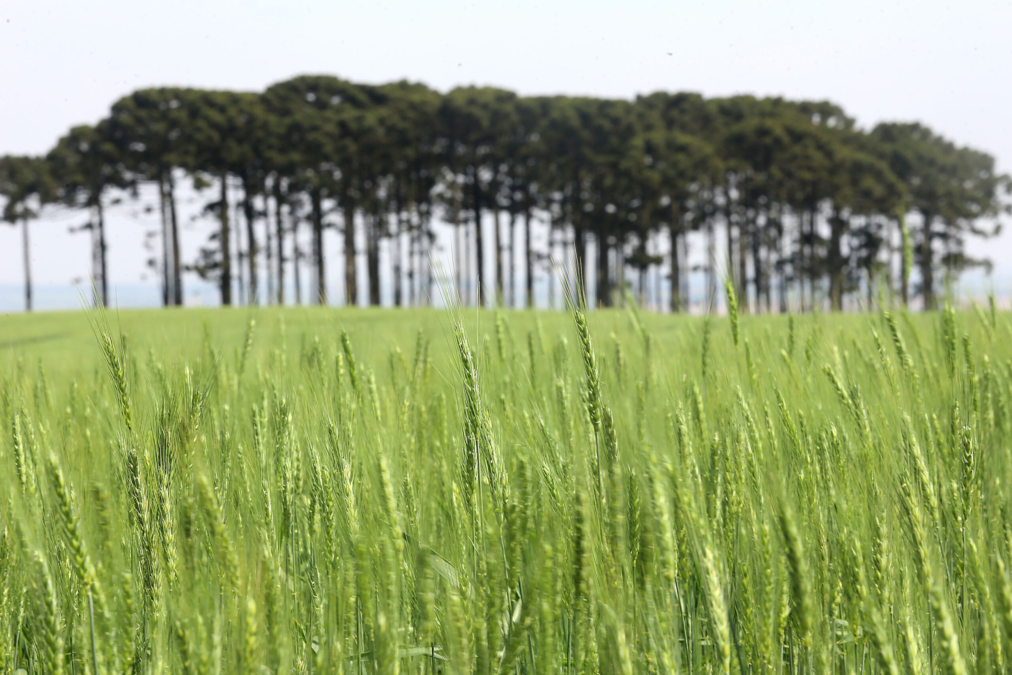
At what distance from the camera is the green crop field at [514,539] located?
3.16 ft

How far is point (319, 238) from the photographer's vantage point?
37.5m

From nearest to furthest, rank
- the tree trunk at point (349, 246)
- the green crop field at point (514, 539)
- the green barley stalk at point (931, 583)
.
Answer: the green barley stalk at point (931, 583)
the green crop field at point (514, 539)
the tree trunk at point (349, 246)

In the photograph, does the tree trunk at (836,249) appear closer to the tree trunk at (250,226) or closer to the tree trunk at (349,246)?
the tree trunk at (349,246)

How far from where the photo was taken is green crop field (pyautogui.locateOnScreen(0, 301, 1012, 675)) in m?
0.96

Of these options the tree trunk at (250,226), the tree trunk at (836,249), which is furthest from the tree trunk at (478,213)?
the tree trunk at (836,249)

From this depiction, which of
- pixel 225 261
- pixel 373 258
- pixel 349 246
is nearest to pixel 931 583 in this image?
pixel 225 261

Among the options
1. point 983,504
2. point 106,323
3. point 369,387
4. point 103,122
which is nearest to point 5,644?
point 106,323

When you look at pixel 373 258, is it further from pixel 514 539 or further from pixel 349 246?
pixel 514 539

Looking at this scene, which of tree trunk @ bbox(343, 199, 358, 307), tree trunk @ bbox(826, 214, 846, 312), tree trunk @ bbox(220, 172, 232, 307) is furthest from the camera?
tree trunk @ bbox(826, 214, 846, 312)

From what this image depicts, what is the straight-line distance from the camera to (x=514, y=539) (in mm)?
1086

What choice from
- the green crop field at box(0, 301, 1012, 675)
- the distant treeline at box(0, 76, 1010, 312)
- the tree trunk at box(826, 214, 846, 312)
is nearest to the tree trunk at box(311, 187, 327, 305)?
the distant treeline at box(0, 76, 1010, 312)

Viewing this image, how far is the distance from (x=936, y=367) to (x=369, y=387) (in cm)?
236

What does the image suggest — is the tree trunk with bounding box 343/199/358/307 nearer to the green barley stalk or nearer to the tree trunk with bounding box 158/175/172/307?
the tree trunk with bounding box 158/175/172/307

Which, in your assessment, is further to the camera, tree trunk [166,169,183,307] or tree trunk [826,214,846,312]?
tree trunk [826,214,846,312]
